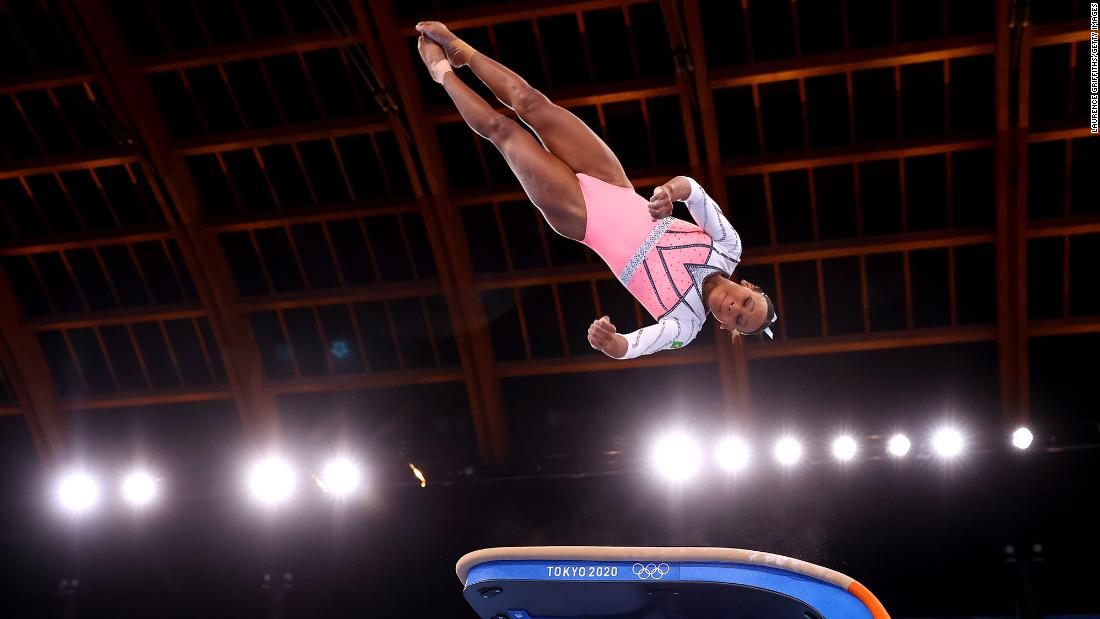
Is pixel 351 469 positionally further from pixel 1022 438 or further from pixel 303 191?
pixel 1022 438

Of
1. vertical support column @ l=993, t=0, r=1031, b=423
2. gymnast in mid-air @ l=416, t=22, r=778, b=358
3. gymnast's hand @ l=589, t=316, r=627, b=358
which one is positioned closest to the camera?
gymnast's hand @ l=589, t=316, r=627, b=358

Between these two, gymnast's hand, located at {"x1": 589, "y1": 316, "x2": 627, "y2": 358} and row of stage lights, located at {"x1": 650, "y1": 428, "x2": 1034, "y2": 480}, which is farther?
row of stage lights, located at {"x1": 650, "y1": 428, "x2": 1034, "y2": 480}

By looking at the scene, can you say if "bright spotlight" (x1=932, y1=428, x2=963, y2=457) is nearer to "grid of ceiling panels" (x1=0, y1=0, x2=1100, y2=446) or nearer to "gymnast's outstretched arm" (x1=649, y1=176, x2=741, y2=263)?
"grid of ceiling panels" (x1=0, y1=0, x2=1100, y2=446)

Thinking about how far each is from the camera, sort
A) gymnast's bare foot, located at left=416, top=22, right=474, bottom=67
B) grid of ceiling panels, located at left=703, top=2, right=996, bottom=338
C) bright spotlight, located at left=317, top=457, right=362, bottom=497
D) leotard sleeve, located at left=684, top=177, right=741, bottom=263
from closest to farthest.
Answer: leotard sleeve, located at left=684, top=177, right=741, bottom=263, gymnast's bare foot, located at left=416, top=22, right=474, bottom=67, grid of ceiling panels, located at left=703, top=2, right=996, bottom=338, bright spotlight, located at left=317, top=457, right=362, bottom=497

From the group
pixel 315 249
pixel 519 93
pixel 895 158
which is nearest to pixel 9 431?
Result: pixel 315 249

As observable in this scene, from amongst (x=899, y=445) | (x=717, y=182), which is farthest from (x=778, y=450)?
(x=717, y=182)

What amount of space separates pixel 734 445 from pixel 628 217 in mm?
7882

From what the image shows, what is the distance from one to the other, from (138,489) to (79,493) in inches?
42.7

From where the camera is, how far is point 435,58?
7.02m

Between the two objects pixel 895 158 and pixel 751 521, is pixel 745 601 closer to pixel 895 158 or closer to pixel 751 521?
pixel 751 521

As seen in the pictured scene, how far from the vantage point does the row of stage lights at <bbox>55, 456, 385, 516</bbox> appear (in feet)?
49.8

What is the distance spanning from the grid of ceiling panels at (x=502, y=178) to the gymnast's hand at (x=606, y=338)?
7466 mm

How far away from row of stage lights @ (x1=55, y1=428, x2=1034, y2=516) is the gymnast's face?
7.62m

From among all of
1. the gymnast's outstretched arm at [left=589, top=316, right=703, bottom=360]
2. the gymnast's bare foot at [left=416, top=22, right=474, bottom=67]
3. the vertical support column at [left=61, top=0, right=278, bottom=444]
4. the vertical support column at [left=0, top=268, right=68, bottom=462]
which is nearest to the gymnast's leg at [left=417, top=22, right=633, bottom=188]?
the gymnast's bare foot at [left=416, top=22, right=474, bottom=67]
